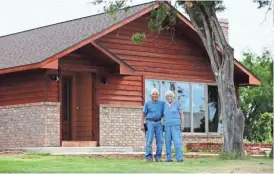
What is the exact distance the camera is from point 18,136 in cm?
2409

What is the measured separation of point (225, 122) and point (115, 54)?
280 inches

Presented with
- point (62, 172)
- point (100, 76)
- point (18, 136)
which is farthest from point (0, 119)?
point (62, 172)

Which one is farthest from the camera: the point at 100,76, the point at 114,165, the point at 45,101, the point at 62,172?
the point at 100,76

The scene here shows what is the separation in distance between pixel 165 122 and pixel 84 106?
8.18 m

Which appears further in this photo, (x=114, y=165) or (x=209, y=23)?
(x=209, y=23)

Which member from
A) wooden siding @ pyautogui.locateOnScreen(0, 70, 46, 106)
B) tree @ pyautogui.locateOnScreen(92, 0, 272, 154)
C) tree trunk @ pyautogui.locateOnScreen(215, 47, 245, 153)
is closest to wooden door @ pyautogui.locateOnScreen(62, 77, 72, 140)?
wooden siding @ pyautogui.locateOnScreen(0, 70, 46, 106)

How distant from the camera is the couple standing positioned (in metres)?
17.0

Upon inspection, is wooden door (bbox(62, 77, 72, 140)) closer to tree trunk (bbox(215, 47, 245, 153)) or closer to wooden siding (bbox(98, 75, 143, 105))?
wooden siding (bbox(98, 75, 143, 105))

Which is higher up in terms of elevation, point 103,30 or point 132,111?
point 103,30

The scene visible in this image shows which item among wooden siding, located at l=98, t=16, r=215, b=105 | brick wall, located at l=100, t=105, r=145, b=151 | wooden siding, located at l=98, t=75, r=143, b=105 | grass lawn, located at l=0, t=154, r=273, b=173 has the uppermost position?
wooden siding, located at l=98, t=16, r=215, b=105

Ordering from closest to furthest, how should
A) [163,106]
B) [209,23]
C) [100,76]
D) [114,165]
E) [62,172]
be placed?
[62,172] < [114,165] < [163,106] < [209,23] < [100,76]

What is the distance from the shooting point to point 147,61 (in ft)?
87.5

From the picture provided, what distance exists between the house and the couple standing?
5654mm

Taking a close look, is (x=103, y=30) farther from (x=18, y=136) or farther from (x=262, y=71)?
(x=262, y=71)
